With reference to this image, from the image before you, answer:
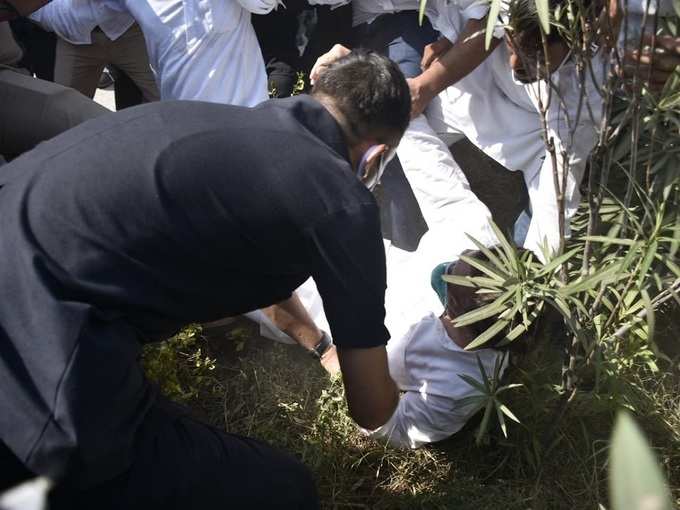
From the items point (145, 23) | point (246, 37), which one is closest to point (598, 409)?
point (246, 37)

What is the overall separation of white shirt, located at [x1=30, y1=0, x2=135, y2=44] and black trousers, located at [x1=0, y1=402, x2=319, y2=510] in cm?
190

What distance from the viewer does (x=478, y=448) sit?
2.40m

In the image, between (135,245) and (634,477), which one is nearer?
(634,477)

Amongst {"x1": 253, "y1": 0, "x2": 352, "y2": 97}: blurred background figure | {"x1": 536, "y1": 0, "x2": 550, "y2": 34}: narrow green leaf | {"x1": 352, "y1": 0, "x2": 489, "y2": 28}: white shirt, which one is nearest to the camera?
{"x1": 536, "y1": 0, "x2": 550, "y2": 34}: narrow green leaf

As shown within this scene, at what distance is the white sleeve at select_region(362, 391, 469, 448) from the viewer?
2.19 metres

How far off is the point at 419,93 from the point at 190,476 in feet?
5.81

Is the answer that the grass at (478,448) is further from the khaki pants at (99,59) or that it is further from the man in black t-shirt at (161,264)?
the khaki pants at (99,59)

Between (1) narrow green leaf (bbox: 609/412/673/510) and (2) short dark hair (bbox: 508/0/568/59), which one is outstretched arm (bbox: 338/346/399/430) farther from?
(1) narrow green leaf (bbox: 609/412/673/510)

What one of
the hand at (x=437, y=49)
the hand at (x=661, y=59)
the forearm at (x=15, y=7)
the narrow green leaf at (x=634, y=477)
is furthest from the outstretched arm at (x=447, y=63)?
the narrow green leaf at (x=634, y=477)

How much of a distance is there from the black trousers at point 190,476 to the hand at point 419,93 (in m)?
1.59

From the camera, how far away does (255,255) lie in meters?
1.64

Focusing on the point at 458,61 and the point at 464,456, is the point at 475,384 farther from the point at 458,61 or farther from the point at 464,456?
the point at 458,61

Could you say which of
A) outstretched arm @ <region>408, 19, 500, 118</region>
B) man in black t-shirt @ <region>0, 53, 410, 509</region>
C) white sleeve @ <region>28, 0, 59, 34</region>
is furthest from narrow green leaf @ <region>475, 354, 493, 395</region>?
white sleeve @ <region>28, 0, 59, 34</region>

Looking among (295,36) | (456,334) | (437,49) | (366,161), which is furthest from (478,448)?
(295,36)
